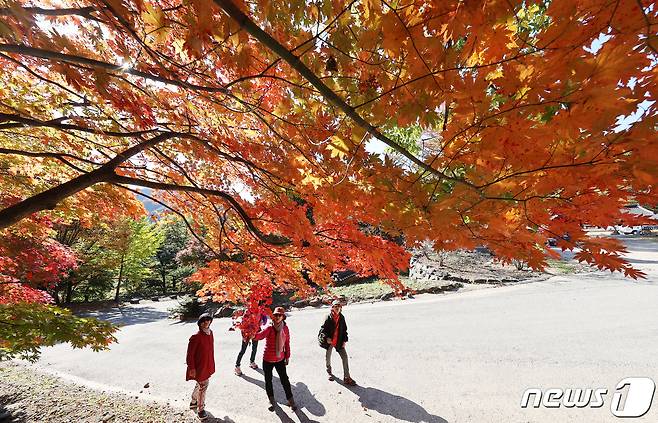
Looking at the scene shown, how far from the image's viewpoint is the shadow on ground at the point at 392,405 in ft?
13.8

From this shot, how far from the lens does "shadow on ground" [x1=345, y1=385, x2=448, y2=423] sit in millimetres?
4191

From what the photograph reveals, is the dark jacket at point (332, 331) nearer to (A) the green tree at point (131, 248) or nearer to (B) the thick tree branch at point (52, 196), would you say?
(B) the thick tree branch at point (52, 196)

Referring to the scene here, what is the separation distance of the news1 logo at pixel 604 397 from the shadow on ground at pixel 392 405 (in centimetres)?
145

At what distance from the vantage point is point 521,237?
5.08 feet

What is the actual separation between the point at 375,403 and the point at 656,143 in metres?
4.88

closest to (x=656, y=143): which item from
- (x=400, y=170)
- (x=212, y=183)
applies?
(x=400, y=170)

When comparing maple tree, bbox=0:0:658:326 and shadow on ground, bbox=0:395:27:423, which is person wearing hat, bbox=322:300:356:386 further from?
shadow on ground, bbox=0:395:27:423

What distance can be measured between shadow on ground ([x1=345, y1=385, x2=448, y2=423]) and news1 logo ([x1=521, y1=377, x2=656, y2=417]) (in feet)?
4.77

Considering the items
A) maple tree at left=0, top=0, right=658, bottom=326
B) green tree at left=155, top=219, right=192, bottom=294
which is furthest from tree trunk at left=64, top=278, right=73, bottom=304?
maple tree at left=0, top=0, right=658, bottom=326

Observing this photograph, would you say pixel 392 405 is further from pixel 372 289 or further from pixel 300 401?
pixel 372 289

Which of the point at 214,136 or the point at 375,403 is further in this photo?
the point at 375,403

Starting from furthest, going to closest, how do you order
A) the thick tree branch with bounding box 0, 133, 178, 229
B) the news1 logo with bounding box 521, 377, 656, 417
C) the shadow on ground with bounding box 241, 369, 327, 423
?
the shadow on ground with bounding box 241, 369, 327, 423
the news1 logo with bounding box 521, 377, 656, 417
the thick tree branch with bounding box 0, 133, 178, 229

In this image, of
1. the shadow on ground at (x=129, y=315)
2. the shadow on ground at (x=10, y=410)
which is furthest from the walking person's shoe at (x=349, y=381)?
the shadow on ground at (x=129, y=315)

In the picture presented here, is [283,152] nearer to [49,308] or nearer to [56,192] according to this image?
[56,192]
